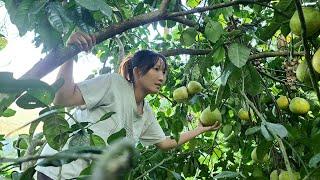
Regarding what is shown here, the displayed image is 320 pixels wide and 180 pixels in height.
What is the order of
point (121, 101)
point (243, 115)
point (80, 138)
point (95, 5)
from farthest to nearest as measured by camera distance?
point (243, 115) → point (121, 101) → point (80, 138) → point (95, 5)

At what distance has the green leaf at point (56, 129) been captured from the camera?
3.21ft

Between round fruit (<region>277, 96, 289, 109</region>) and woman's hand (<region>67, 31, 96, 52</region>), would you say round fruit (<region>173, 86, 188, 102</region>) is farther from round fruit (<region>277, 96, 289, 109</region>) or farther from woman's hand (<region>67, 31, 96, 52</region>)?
woman's hand (<region>67, 31, 96, 52</region>)

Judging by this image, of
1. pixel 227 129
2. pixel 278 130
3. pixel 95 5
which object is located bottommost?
pixel 227 129

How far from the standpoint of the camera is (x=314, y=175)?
0.79 meters

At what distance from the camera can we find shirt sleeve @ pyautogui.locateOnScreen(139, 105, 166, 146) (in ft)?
6.79

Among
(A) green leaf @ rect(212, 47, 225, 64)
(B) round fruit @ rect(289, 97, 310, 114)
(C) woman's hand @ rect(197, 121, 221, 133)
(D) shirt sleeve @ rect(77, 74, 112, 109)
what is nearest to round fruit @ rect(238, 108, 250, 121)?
A: (C) woman's hand @ rect(197, 121, 221, 133)

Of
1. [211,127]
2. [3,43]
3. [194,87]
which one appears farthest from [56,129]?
[194,87]

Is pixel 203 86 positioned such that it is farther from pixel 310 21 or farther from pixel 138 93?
pixel 310 21

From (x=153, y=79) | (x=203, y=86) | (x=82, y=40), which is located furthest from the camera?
(x=203, y=86)

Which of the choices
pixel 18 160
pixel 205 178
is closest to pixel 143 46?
pixel 205 178

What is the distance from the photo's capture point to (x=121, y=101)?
177 centimetres

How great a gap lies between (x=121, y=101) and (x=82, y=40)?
0.66m

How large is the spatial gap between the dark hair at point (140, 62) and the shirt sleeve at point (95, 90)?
20 centimetres

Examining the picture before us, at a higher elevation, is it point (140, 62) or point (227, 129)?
point (140, 62)
